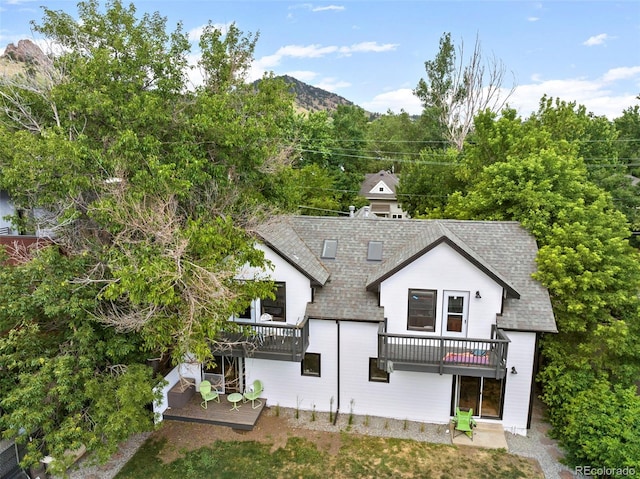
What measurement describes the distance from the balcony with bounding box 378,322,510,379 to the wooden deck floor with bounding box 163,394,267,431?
197 inches

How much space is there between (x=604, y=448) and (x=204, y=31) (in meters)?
18.2

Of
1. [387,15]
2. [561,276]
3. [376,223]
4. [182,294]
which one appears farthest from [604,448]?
[387,15]

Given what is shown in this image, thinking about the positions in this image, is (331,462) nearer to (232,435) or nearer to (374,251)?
(232,435)

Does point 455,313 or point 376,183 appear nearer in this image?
point 455,313

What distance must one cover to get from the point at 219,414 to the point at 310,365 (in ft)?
11.9

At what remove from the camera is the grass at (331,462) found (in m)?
11.4

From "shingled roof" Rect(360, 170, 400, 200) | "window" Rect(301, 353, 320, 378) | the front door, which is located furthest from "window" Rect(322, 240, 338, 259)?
"shingled roof" Rect(360, 170, 400, 200)

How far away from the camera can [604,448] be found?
10.5 metres

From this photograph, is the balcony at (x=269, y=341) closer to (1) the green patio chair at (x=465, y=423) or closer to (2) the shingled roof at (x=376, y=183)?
(1) the green patio chair at (x=465, y=423)

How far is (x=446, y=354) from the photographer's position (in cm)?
1288

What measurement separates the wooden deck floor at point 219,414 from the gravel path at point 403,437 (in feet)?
3.06

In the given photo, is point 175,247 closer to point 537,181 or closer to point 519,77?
point 537,181

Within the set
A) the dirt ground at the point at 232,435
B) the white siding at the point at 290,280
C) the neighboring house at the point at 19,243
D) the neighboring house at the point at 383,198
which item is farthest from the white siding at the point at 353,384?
the neighboring house at the point at 383,198

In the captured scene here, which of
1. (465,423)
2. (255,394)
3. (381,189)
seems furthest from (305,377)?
(381,189)
